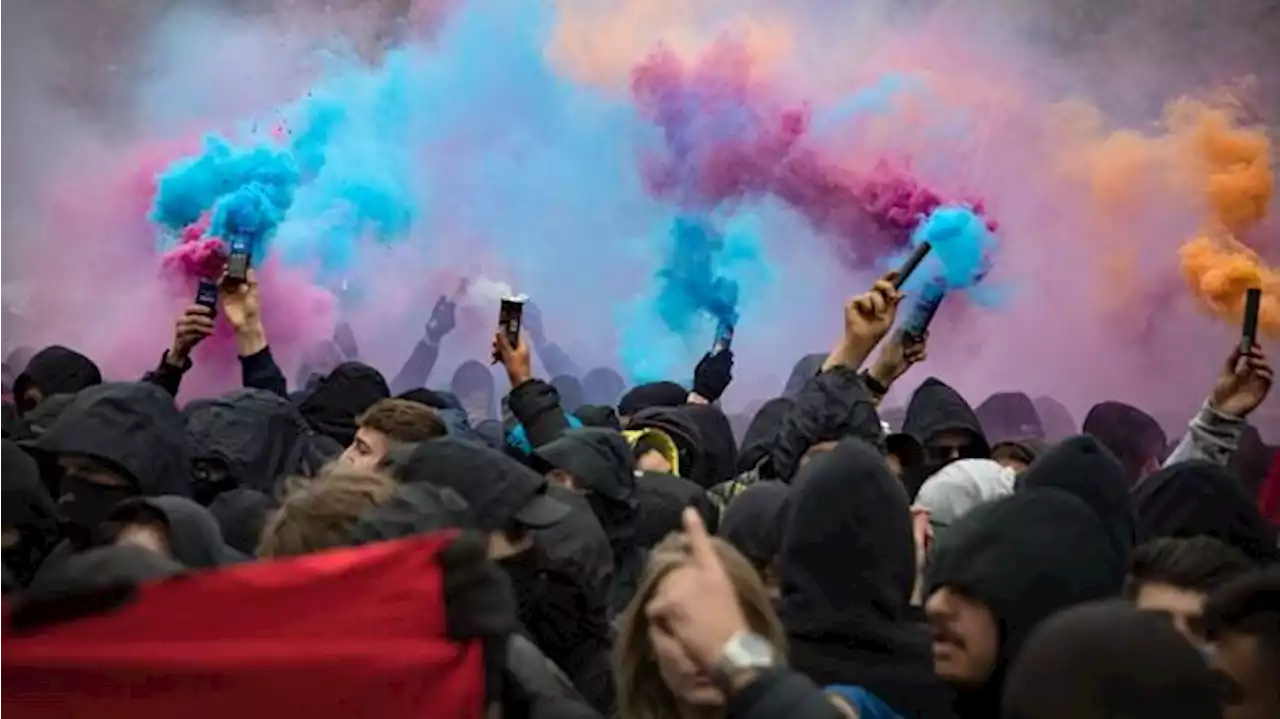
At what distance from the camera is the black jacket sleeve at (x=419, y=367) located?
9.87 metres

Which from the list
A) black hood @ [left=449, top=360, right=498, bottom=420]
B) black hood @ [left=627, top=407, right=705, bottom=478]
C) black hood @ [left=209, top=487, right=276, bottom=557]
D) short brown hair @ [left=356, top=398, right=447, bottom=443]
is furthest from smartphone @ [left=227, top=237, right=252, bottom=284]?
black hood @ [left=449, top=360, right=498, bottom=420]

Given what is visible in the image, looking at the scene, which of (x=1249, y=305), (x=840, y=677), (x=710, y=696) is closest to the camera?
(x=710, y=696)

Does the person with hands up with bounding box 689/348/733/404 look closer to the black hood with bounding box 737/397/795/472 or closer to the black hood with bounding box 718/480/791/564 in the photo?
the black hood with bounding box 737/397/795/472

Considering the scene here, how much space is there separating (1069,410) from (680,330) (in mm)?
2364

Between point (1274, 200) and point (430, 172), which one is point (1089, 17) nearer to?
point (1274, 200)

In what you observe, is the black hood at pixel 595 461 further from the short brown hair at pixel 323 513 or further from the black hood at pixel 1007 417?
the black hood at pixel 1007 417

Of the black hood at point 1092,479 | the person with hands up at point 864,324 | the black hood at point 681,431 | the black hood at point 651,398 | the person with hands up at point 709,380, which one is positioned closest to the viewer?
the black hood at point 1092,479

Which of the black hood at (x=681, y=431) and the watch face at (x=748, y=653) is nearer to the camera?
the watch face at (x=748, y=653)

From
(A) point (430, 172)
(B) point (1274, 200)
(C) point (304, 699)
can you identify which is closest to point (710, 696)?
(C) point (304, 699)

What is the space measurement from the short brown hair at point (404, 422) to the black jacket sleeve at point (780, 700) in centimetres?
170

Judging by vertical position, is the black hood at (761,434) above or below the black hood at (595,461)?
above

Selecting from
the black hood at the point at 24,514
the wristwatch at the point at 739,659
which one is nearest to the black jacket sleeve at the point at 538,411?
the black hood at the point at 24,514

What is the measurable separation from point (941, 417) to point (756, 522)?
1.60m

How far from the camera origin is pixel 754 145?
9.07 meters
